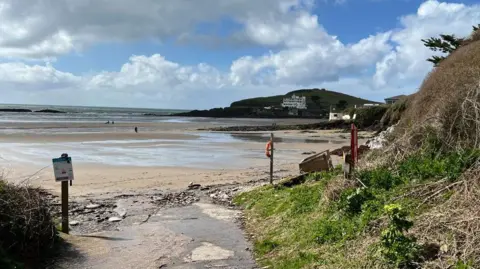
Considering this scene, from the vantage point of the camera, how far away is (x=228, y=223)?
10641 millimetres

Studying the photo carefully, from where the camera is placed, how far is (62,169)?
31.2 ft

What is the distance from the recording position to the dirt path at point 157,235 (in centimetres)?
767

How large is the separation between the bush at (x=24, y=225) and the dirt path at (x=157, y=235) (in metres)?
0.41

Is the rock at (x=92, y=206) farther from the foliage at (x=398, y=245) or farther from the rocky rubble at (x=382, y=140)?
the foliage at (x=398, y=245)

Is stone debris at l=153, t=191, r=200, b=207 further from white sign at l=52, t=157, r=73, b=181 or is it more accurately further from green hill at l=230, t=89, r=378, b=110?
green hill at l=230, t=89, r=378, b=110

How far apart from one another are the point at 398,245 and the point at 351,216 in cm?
206

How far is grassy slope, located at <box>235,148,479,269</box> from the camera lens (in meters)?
6.20

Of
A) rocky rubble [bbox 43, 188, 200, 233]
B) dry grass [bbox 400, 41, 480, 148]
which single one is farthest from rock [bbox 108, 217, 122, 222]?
dry grass [bbox 400, 41, 480, 148]

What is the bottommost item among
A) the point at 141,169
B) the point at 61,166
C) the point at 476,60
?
the point at 141,169

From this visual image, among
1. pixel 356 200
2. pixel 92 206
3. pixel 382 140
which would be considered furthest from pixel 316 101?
pixel 356 200

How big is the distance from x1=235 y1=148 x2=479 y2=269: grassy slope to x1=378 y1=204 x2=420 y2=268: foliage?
0.02m

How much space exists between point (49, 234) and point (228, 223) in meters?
4.00

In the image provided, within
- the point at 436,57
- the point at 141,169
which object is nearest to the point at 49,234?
the point at 141,169

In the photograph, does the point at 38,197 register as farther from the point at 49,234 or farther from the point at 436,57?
the point at 436,57
